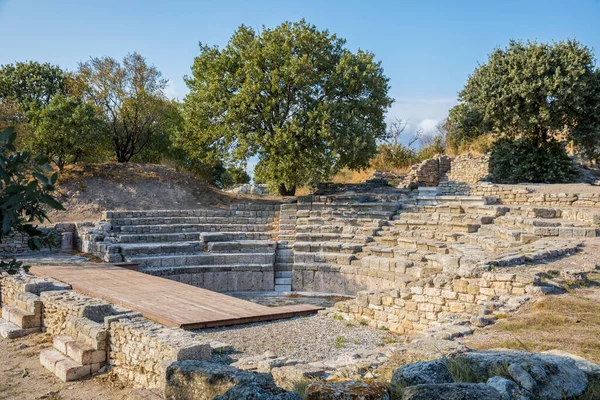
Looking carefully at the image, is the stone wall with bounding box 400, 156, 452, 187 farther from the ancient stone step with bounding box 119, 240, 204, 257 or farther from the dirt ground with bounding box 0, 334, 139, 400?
the dirt ground with bounding box 0, 334, 139, 400

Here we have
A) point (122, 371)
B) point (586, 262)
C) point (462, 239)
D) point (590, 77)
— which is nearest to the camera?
point (122, 371)

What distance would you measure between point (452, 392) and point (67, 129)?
1854cm

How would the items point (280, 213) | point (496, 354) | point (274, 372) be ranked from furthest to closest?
point (280, 213) < point (274, 372) < point (496, 354)

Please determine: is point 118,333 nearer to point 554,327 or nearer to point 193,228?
point 554,327

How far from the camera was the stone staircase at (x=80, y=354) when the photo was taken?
295 inches

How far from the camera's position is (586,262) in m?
9.15

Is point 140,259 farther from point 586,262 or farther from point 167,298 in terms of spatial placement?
point 586,262

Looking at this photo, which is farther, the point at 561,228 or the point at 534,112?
the point at 534,112

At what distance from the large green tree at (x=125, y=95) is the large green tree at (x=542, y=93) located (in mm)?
13888

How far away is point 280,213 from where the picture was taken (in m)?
17.1

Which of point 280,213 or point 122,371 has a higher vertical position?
point 280,213

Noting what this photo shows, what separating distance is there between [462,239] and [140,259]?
27.6 feet

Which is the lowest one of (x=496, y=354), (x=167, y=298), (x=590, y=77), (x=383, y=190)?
(x=167, y=298)

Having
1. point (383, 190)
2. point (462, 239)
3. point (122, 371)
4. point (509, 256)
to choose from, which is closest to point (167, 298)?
point (122, 371)
